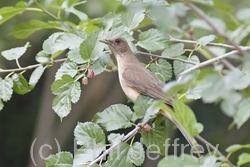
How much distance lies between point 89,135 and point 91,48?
22.4 inches

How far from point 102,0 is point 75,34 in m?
4.30

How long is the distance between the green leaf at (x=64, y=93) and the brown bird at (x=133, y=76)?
583 millimetres

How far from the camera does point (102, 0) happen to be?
7105 mm

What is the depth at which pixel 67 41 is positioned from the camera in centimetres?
290

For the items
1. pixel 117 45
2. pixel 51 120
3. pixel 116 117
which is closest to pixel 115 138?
pixel 116 117

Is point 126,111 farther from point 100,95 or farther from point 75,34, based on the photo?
point 100,95

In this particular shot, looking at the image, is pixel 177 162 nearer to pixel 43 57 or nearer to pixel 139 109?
pixel 139 109

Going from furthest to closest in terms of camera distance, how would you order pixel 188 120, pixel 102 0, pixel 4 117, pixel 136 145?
pixel 4 117 → pixel 102 0 → pixel 136 145 → pixel 188 120

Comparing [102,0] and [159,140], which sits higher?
[159,140]

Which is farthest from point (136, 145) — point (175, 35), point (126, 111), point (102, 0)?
point (102, 0)

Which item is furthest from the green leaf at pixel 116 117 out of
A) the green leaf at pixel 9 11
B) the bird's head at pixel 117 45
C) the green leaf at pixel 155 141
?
the green leaf at pixel 9 11

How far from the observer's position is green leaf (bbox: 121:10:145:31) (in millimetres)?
2977

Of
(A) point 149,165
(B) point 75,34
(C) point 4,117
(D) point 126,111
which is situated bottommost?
(A) point 149,165

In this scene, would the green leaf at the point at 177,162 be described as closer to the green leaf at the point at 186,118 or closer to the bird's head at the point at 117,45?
the green leaf at the point at 186,118
